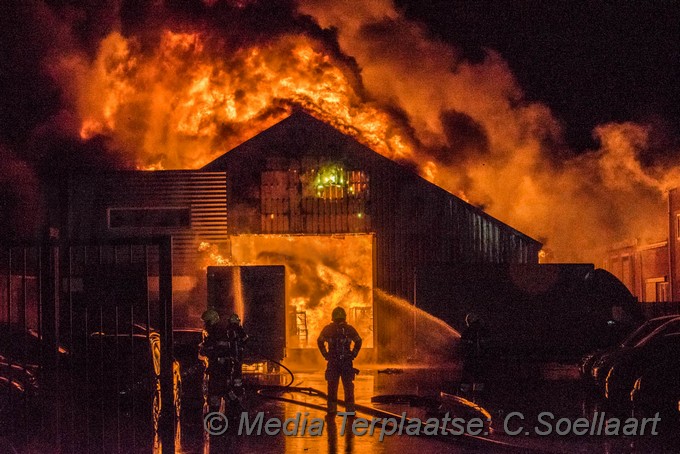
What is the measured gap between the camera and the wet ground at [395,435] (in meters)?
11.0

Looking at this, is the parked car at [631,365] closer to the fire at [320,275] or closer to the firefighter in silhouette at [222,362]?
the firefighter in silhouette at [222,362]

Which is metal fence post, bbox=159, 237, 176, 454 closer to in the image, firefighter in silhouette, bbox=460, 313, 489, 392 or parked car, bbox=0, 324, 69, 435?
parked car, bbox=0, 324, 69, 435

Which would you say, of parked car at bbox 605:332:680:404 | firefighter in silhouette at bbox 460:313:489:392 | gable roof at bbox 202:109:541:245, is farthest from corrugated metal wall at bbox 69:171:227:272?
parked car at bbox 605:332:680:404

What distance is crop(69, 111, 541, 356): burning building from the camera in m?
26.1

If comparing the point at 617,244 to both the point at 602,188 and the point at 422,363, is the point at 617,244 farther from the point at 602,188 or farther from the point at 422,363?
the point at 422,363

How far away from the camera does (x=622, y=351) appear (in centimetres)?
1505

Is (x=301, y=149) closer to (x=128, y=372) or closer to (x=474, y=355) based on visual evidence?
(x=474, y=355)

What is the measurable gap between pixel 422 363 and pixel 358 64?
18.7m

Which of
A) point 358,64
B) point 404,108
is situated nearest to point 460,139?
point 404,108

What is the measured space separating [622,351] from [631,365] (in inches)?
29.2

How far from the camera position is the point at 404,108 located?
41000 millimetres

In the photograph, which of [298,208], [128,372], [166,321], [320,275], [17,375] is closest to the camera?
[166,321]

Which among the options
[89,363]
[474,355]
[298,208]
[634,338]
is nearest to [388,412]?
[474,355]

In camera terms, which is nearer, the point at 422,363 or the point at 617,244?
the point at 422,363
